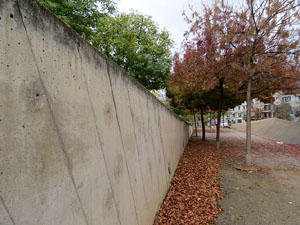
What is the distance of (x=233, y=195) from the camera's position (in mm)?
4746

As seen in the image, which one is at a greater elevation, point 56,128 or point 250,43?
point 250,43

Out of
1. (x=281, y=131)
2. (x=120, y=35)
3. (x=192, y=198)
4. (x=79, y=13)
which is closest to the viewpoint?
(x=192, y=198)

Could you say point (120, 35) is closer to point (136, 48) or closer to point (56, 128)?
point (136, 48)

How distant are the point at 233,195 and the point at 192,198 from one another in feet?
3.77

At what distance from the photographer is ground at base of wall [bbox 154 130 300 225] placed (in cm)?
364

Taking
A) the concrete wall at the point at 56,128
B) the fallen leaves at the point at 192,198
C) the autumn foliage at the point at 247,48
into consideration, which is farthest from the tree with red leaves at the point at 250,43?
the concrete wall at the point at 56,128

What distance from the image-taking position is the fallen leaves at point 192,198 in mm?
3615

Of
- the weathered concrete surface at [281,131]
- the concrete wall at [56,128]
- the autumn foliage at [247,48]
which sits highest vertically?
the autumn foliage at [247,48]

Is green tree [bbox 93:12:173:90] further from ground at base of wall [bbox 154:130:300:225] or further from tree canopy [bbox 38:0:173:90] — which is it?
ground at base of wall [bbox 154:130:300:225]

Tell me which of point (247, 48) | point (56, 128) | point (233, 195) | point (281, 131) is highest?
point (247, 48)

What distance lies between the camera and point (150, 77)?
11586 millimetres

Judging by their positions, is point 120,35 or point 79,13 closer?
point 79,13

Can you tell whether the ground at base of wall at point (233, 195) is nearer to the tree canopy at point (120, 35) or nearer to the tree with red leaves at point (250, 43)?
the tree with red leaves at point (250, 43)

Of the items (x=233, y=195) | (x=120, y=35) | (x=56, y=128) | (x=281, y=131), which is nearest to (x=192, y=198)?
(x=233, y=195)
